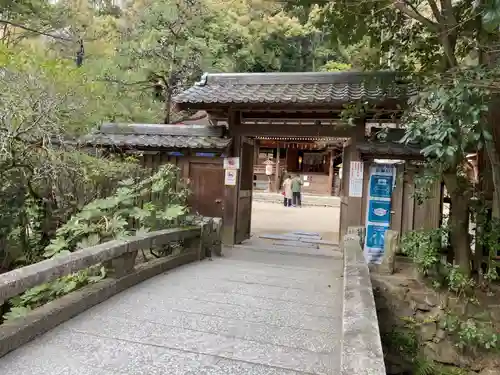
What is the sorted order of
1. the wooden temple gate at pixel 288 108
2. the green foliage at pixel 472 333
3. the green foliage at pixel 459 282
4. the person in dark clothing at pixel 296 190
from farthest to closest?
the person in dark clothing at pixel 296 190
the wooden temple gate at pixel 288 108
the green foliage at pixel 459 282
the green foliage at pixel 472 333

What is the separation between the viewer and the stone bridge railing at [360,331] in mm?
2291

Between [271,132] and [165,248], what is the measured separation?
3988mm

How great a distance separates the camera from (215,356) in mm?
3092

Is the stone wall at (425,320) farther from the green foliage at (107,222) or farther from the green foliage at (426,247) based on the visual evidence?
the green foliage at (107,222)

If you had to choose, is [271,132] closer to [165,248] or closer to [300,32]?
[165,248]

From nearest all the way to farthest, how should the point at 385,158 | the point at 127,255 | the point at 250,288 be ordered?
the point at 127,255, the point at 250,288, the point at 385,158

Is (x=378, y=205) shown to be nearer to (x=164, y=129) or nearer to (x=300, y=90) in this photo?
(x=300, y=90)

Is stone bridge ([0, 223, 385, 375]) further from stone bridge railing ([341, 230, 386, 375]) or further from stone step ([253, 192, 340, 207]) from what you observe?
stone step ([253, 192, 340, 207])

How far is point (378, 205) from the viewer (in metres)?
8.51

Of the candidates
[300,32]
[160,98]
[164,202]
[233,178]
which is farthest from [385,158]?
[300,32]

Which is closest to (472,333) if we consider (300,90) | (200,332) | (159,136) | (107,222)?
(200,332)

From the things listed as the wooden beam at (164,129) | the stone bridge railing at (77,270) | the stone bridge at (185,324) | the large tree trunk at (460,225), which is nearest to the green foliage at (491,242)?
the large tree trunk at (460,225)

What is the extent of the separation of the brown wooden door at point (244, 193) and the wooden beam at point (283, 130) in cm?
33

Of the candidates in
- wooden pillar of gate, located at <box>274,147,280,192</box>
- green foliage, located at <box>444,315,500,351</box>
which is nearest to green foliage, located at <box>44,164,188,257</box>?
green foliage, located at <box>444,315,500,351</box>
